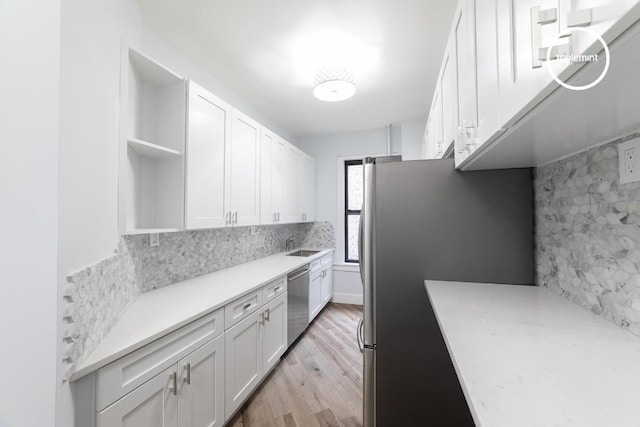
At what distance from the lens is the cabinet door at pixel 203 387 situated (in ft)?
4.24

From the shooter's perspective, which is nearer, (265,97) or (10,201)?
(10,201)

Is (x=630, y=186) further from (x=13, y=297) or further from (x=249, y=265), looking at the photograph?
(x=249, y=265)

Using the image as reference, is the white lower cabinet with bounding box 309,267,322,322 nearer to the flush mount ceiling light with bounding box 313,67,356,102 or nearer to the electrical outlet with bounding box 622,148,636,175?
the flush mount ceiling light with bounding box 313,67,356,102

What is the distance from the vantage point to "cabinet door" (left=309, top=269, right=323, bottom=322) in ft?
10.1

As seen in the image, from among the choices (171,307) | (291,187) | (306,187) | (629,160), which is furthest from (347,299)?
(629,160)

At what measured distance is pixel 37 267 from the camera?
80cm

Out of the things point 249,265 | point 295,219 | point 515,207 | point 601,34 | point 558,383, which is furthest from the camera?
point 295,219

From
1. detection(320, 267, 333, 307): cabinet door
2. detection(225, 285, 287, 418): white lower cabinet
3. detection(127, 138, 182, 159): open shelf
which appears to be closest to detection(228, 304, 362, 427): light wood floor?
detection(225, 285, 287, 418): white lower cabinet

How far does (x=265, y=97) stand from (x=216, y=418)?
278 centimetres

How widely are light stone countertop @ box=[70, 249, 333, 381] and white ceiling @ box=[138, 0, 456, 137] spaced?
1.78m

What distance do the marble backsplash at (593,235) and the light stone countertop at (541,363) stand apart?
8 cm

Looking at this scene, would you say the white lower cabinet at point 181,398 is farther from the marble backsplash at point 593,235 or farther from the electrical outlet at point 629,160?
the electrical outlet at point 629,160

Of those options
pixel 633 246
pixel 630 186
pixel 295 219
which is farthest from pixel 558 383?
pixel 295 219

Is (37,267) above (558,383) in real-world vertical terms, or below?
above
